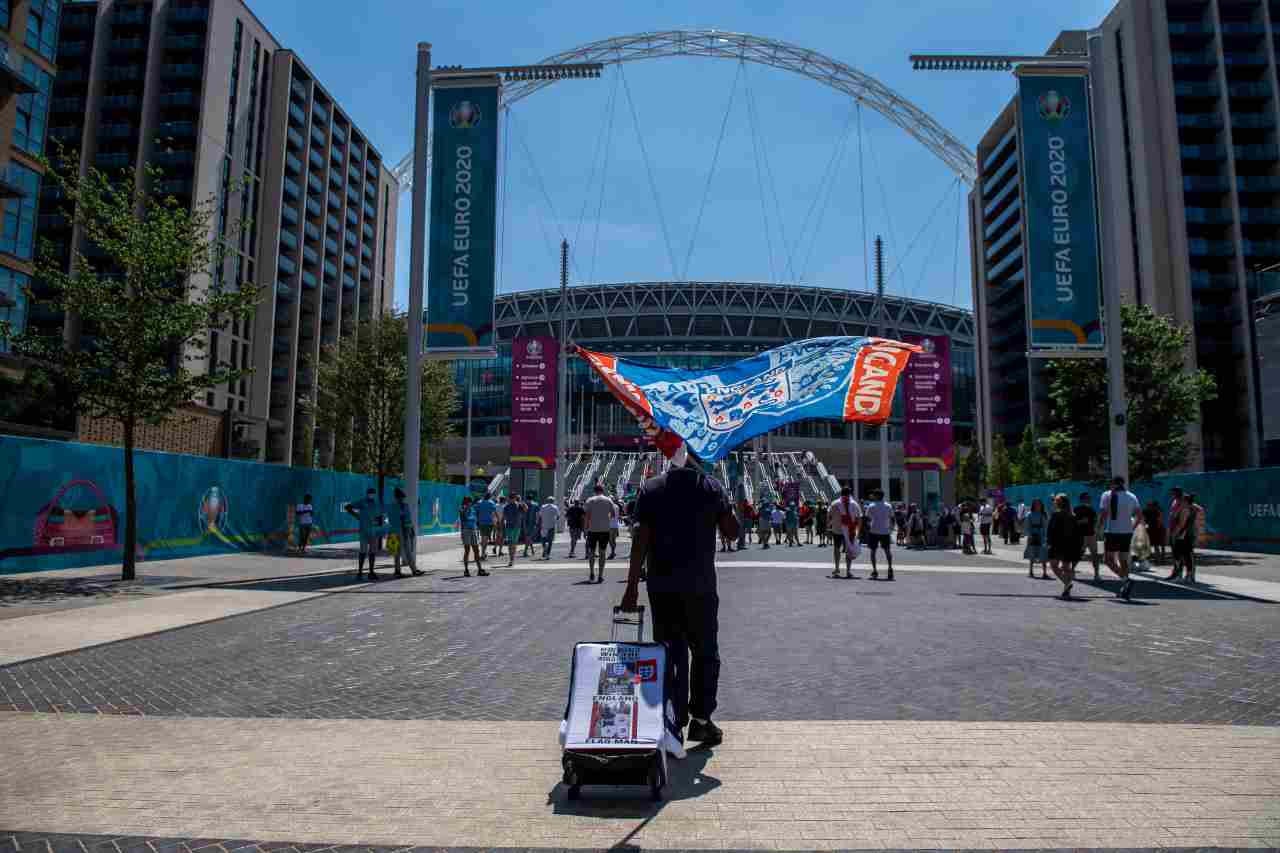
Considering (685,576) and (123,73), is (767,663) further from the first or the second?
(123,73)

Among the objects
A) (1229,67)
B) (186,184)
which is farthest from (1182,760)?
(1229,67)

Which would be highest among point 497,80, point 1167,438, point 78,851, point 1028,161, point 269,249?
point 269,249

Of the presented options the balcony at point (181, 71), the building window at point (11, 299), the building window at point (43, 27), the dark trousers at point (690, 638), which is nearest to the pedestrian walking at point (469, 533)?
the dark trousers at point (690, 638)

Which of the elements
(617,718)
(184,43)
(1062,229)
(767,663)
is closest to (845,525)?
(1062,229)

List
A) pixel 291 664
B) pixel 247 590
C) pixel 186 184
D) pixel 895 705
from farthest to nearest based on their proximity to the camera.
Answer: pixel 186 184 → pixel 247 590 → pixel 291 664 → pixel 895 705

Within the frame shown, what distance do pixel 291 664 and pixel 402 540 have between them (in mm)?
10391

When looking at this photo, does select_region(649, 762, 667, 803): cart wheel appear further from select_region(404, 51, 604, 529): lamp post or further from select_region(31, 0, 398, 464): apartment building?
select_region(31, 0, 398, 464): apartment building

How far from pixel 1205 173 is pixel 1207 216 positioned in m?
4.27

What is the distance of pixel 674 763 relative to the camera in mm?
5055

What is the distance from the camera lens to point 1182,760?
4973 mm

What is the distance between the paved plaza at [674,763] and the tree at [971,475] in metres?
74.6

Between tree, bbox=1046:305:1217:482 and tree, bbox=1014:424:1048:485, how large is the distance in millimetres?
41089

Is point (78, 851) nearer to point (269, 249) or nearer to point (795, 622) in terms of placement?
point (795, 622)

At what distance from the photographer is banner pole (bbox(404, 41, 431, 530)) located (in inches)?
747
